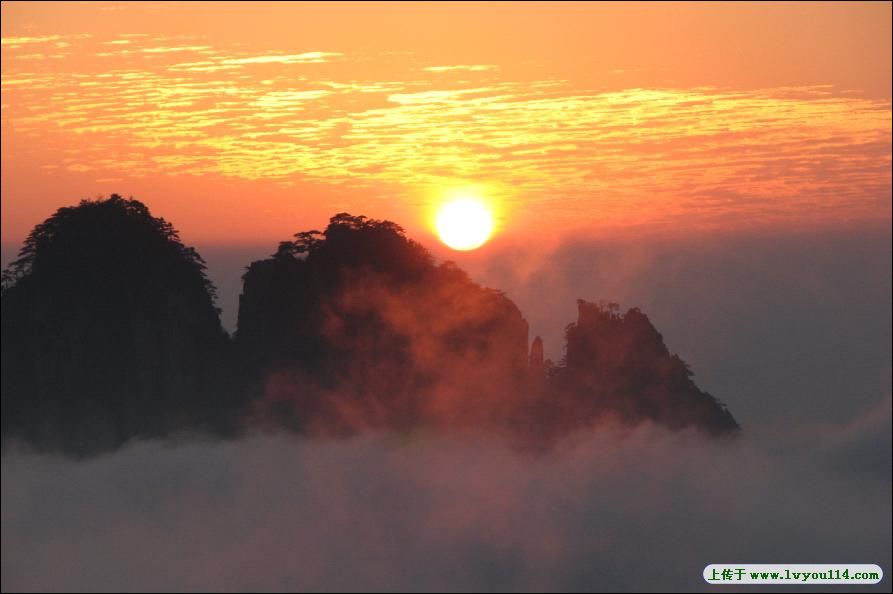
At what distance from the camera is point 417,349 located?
114000 millimetres

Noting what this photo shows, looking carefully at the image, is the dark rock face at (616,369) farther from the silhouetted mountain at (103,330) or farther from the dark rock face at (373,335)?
the silhouetted mountain at (103,330)

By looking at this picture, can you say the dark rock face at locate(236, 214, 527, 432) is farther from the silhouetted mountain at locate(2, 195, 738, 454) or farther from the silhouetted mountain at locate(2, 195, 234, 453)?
the silhouetted mountain at locate(2, 195, 234, 453)

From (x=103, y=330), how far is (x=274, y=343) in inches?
536

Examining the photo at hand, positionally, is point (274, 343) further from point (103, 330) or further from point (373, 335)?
point (103, 330)

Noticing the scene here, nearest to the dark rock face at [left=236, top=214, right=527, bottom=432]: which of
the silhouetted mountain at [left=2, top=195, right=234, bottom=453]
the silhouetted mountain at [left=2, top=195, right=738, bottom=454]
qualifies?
the silhouetted mountain at [left=2, top=195, right=738, bottom=454]

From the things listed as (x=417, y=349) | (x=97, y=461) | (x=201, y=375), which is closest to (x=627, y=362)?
(x=417, y=349)

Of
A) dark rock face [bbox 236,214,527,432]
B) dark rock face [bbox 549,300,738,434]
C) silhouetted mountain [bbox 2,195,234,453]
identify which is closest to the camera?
silhouetted mountain [bbox 2,195,234,453]

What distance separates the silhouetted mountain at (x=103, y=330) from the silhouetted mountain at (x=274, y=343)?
0.36 feet

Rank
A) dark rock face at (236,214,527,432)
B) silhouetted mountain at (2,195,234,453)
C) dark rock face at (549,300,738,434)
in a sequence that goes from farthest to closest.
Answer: dark rock face at (549,300,738,434) < dark rock face at (236,214,527,432) < silhouetted mountain at (2,195,234,453)

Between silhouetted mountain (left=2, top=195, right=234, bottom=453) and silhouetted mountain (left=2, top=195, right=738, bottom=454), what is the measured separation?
11 cm

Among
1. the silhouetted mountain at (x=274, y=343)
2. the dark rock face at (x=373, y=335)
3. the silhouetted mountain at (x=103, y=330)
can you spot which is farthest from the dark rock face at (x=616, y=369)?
the silhouetted mountain at (x=103, y=330)

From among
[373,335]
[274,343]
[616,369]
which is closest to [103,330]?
[274,343]

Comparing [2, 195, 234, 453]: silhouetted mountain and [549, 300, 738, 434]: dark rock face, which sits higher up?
[2, 195, 234, 453]: silhouetted mountain

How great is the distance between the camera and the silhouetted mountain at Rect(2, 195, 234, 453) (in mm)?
101500
